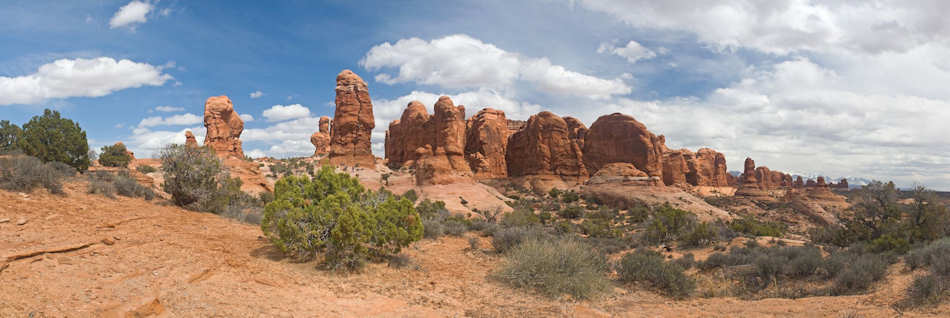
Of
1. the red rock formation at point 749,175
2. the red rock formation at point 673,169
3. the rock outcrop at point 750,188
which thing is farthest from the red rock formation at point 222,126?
the red rock formation at point 749,175

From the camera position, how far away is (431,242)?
13.8 meters

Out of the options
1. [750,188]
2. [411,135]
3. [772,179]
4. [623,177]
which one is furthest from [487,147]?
[772,179]

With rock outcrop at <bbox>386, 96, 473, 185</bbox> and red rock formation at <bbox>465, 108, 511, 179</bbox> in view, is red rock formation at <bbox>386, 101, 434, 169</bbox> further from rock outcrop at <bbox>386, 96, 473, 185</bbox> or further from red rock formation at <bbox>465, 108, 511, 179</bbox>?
red rock formation at <bbox>465, 108, 511, 179</bbox>

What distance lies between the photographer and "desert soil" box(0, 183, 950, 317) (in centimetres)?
554

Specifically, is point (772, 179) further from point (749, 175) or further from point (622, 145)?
point (622, 145)

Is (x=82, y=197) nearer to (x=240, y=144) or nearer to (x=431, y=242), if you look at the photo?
(x=431, y=242)

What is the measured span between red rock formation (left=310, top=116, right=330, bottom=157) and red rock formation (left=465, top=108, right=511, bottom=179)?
29770 mm

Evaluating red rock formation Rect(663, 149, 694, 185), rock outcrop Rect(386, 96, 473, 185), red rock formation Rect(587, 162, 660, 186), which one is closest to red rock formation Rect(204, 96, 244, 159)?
rock outcrop Rect(386, 96, 473, 185)

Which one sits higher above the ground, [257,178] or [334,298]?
[257,178]

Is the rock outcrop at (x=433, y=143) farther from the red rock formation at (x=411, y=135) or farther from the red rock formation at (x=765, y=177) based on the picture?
the red rock formation at (x=765, y=177)

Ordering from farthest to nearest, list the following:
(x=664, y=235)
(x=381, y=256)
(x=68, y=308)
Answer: (x=664, y=235)
(x=381, y=256)
(x=68, y=308)

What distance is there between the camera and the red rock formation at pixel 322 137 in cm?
7369

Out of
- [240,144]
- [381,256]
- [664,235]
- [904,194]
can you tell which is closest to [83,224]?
[381,256]

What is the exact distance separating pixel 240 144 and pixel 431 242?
150 ft
